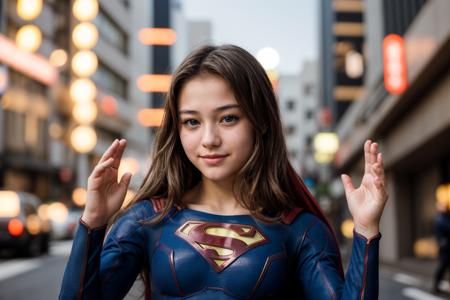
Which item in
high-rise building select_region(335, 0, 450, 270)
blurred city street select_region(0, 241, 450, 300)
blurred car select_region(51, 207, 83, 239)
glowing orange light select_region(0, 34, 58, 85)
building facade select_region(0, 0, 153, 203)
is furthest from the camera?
building facade select_region(0, 0, 153, 203)

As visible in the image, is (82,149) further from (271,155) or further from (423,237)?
(271,155)

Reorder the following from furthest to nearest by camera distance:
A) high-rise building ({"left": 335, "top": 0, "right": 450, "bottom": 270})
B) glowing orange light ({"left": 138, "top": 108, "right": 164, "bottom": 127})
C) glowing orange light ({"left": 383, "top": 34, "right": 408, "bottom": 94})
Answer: glowing orange light ({"left": 138, "top": 108, "right": 164, "bottom": 127}) → glowing orange light ({"left": 383, "top": 34, "right": 408, "bottom": 94}) → high-rise building ({"left": 335, "top": 0, "right": 450, "bottom": 270})

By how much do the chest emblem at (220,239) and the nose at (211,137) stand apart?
10.2 inches

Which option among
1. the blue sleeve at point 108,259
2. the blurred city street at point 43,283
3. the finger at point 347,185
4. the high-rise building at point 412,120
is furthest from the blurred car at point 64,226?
the finger at point 347,185

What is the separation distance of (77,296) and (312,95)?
9113cm

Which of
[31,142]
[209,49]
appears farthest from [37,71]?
[209,49]

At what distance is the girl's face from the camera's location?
2342 millimetres

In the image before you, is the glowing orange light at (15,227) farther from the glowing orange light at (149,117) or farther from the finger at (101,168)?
the glowing orange light at (149,117)

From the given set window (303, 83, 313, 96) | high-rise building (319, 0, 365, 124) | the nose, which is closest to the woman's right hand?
the nose

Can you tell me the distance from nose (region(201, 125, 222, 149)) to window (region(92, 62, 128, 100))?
49.6 metres

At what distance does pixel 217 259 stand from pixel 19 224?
49.3ft

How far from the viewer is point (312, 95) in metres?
92.2

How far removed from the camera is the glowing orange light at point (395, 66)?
669 inches

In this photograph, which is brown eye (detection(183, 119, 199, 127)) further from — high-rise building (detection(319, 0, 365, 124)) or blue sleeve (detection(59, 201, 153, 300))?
high-rise building (detection(319, 0, 365, 124))
